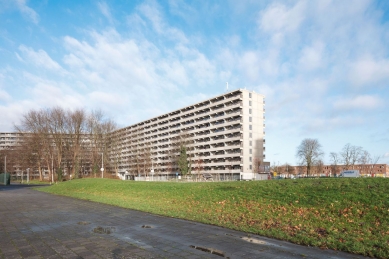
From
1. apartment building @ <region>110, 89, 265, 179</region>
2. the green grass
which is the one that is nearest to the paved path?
the green grass

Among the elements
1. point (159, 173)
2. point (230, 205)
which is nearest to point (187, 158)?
point (159, 173)

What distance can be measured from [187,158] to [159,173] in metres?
26.8

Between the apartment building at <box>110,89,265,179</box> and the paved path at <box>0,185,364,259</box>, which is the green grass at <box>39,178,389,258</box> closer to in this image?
the paved path at <box>0,185,364,259</box>

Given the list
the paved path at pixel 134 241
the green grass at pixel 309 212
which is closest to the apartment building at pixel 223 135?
the green grass at pixel 309 212

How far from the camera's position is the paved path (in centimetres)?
638

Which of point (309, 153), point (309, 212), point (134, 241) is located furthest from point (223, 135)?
point (134, 241)

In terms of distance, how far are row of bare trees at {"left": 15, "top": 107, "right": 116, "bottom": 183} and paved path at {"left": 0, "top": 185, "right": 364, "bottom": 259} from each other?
151 ft

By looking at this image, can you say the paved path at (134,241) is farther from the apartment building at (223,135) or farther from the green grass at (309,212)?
the apartment building at (223,135)

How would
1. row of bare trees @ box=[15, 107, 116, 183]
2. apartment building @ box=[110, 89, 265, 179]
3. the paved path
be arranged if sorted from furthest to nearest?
apartment building @ box=[110, 89, 265, 179], row of bare trees @ box=[15, 107, 116, 183], the paved path

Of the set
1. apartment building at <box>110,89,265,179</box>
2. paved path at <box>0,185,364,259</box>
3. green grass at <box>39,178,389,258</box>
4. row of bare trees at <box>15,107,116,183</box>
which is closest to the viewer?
paved path at <box>0,185,364,259</box>

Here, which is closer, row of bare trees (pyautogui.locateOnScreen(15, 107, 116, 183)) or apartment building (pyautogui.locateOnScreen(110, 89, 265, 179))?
row of bare trees (pyautogui.locateOnScreen(15, 107, 116, 183))

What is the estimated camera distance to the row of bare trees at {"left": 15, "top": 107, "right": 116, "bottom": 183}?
53.5 metres

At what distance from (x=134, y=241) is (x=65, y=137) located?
52372mm

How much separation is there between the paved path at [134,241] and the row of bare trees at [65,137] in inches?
1814
